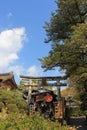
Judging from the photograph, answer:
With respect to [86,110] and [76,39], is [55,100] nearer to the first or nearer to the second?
[86,110]

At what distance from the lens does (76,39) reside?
2425 cm

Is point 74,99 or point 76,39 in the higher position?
point 76,39

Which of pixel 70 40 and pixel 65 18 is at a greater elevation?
pixel 65 18

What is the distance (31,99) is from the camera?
31.0 meters

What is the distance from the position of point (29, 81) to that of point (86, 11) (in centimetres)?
821

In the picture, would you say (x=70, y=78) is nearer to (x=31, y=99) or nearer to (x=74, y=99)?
(x=31, y=99)

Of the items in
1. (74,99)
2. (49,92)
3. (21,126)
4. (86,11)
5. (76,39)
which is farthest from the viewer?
(74,99)

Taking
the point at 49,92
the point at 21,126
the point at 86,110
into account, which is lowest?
the point at 21,126

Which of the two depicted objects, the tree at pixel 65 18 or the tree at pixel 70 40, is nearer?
the tree at pixel 70 40

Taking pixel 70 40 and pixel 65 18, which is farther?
pixel 65 18

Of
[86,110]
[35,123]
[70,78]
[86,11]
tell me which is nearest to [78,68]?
[70,78]

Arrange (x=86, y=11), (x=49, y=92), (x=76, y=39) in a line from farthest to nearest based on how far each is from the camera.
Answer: (x=49, y=92), (x=86, y=11), (x=76, y=39)

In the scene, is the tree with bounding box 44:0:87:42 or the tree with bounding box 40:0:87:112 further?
the tree with bounding box 44:0:87:42

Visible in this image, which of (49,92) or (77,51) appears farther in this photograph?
(49,92)
